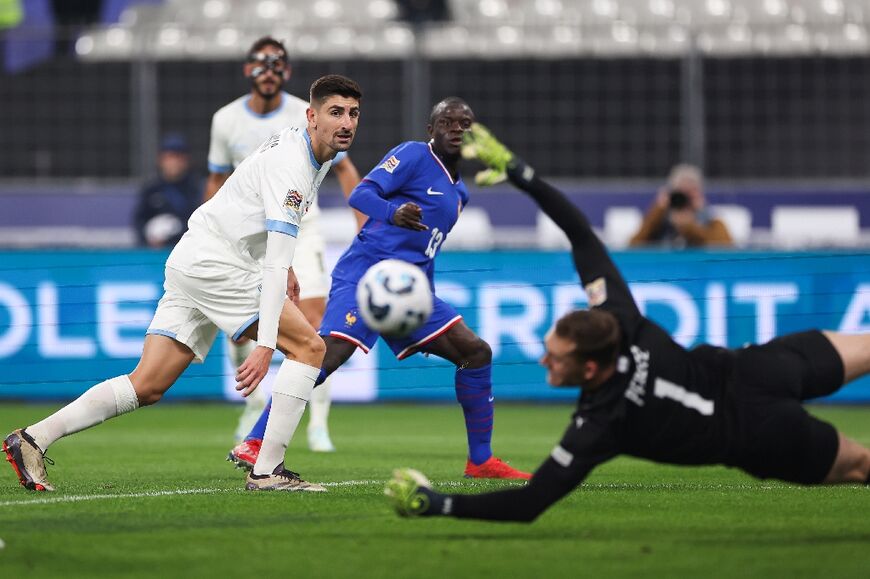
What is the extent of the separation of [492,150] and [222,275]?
2.24m

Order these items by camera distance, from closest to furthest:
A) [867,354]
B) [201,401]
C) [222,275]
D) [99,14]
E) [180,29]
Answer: [867,354] → [222,275] → [201,401] → [180,29] → [99,14]

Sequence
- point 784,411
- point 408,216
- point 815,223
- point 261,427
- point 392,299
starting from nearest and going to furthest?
point 784,411 < point 392,299 < point 408,216 < point 261,427 < point 815,223

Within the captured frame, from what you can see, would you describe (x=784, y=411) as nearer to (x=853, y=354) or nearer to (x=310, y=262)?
(x=853, y=354)

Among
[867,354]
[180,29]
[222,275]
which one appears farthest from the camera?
[180,29]

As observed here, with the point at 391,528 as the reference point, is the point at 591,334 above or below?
above

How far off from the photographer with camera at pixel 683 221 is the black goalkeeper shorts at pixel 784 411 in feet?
29.7

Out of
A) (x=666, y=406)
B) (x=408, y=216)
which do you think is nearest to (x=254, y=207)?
(x=408, y=216)

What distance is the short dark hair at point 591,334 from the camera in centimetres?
635

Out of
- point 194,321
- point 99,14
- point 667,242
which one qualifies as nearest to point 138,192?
point 99,14

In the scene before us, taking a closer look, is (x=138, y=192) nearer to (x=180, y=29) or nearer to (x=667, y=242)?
(x=180, y=29)

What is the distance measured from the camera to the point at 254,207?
833 cm

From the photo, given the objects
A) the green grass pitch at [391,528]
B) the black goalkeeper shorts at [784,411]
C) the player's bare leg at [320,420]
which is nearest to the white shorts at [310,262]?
the player's bare leg at [320,420]

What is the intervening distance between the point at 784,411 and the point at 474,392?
10.9ft

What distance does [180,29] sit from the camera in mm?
17797
